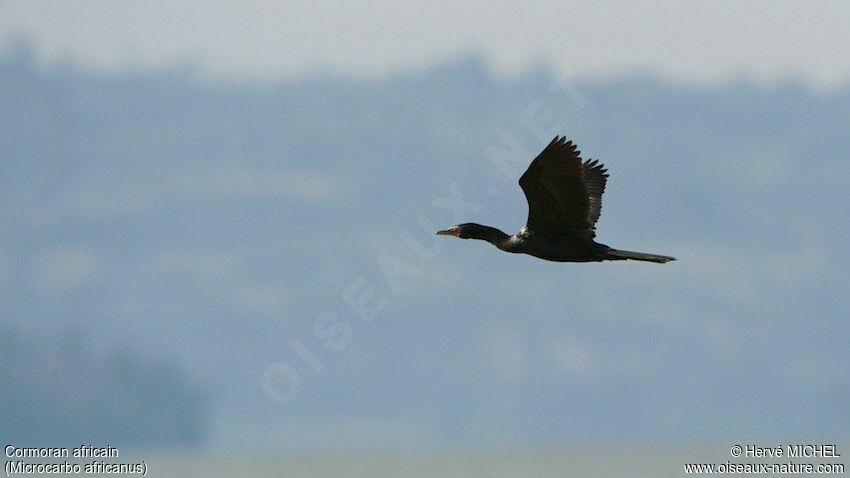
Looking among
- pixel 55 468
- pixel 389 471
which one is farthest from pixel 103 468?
pixel 389 471

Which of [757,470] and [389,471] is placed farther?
[389,471]

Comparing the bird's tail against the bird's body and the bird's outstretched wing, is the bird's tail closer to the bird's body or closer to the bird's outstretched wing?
the bird's body

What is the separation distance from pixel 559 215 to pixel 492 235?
1717mm

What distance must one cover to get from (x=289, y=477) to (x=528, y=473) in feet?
41.9

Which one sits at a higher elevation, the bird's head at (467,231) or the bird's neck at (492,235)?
the bird's head at (467,231)

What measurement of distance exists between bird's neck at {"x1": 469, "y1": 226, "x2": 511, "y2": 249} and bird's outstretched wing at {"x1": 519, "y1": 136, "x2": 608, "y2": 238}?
938 mm

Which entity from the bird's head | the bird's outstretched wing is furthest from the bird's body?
the bird's head

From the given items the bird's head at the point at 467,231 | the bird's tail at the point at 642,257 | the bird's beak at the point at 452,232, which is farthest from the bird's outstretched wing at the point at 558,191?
the bird's beak at the point at 452,232

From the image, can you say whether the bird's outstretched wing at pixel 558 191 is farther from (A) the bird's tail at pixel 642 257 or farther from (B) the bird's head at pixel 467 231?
(B) the bird's head at pixel 467 231

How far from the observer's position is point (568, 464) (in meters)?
100

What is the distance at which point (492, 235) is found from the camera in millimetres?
26812

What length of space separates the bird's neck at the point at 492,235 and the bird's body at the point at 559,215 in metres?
0.03

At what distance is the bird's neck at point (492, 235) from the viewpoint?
26516 mm

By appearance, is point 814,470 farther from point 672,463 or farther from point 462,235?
point 462,235
